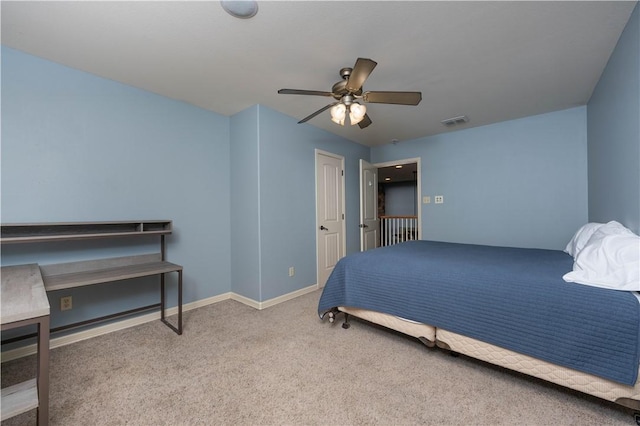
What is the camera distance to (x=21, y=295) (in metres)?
1.35

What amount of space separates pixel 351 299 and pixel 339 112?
159 cm

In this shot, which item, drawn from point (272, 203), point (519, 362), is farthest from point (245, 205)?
point (519, 362)

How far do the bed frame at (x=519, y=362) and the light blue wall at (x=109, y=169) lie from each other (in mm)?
2114

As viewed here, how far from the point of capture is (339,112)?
2082 mm

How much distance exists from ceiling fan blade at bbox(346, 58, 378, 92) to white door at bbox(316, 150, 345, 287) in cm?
184

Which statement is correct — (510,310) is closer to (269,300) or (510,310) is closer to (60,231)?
(269,300)

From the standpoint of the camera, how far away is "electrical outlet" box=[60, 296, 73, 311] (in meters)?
2.19

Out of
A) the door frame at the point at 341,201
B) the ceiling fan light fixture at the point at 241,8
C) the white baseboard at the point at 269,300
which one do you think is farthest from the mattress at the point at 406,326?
the ceiling fan light fixture at the point at 241,8

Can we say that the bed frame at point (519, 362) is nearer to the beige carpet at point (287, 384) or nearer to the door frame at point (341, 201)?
the beige carpet at point (287, 384)

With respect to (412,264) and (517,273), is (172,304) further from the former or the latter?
(517,273)

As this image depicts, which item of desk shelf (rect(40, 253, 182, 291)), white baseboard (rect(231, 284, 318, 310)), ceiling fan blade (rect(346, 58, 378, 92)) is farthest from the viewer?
white baseboard (rect(231, 284, 318, 310))

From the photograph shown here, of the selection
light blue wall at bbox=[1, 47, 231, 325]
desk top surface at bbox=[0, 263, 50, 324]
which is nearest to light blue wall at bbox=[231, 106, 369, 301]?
light blue wall at bbox=[1, 47, 231, 325]

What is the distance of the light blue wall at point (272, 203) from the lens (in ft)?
10.1

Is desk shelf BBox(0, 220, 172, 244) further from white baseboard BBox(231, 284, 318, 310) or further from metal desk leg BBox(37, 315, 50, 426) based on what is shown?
white baseboard BBox(231, 284, 318, 310)
